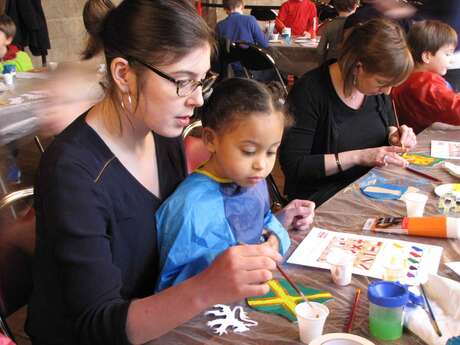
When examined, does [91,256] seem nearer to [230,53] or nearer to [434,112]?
[434,112]

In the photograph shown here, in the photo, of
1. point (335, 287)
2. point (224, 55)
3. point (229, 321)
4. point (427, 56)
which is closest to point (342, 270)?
point (335, 287)

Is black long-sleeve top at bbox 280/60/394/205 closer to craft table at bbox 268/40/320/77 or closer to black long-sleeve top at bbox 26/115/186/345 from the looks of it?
black long-sleeve top at bbox 26/115/186/345

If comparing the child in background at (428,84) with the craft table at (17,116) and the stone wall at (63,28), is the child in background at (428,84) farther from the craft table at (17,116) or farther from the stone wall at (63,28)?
the stone wall at (63,28)

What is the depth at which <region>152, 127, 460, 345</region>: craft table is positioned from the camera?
3.11 ft

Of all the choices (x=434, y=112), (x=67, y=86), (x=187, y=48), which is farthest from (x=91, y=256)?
(x=434, y=112)

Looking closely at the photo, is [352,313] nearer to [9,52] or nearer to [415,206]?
[415,206]

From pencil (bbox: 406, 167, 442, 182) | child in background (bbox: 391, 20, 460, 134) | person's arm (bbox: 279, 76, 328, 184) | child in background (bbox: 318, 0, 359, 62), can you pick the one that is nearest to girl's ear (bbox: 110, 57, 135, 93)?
person's arm (bbox: 279, 76, 328, 184)

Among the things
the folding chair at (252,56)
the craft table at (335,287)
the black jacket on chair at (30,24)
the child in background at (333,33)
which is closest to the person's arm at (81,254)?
the craft table at (335,287)

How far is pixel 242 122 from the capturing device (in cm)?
130

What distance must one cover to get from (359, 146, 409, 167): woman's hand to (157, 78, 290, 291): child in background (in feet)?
2.21

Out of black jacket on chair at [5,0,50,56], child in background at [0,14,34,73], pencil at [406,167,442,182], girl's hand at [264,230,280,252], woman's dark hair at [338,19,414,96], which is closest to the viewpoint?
girl's hand at [264,230,280,252]

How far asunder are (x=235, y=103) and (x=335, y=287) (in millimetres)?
538

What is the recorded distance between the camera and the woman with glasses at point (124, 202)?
35.6 inches

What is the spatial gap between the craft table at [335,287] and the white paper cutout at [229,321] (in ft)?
0.04
